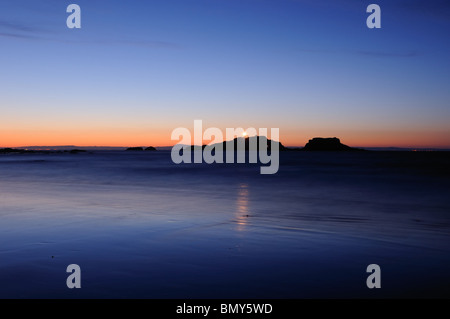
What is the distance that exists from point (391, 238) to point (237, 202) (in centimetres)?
859

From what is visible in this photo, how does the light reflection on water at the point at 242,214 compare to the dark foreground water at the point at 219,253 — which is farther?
the light reflection on water at the point at 242,214

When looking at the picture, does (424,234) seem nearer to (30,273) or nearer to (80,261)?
(80,261)

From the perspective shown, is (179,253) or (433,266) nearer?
(433,266)

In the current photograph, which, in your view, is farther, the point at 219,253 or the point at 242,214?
the point at 242,214

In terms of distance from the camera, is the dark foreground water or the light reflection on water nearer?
the dark foreground water

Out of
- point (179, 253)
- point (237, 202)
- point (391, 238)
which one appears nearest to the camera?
point (179, 253)

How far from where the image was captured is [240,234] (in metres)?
9.57

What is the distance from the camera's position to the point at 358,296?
5.54 m
